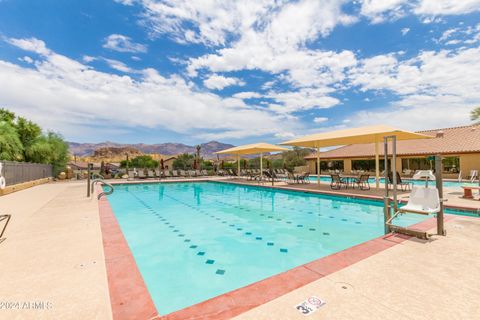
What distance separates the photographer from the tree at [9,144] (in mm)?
15312

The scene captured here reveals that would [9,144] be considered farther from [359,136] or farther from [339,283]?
[359,136]

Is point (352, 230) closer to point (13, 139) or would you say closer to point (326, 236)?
point (326, 236)

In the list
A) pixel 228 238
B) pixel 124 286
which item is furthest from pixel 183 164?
pixel 124 286

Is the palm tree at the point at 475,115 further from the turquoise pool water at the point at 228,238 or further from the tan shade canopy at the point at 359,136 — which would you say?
the turquoise pool water at the point at 228,238

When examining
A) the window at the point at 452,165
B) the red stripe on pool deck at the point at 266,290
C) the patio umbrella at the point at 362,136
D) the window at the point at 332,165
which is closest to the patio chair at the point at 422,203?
the red stripe on pool deck at the point at 266,290

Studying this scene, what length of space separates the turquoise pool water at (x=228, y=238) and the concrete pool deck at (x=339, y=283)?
93cm

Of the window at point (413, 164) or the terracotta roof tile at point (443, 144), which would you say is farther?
the window at point (413, 164)

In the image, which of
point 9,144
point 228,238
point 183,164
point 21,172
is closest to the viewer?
point 228,238

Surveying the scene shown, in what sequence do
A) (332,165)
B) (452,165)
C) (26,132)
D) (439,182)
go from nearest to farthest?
(439,182), (452,165), (26,132), (332,165)

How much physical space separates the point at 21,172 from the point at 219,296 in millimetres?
16533

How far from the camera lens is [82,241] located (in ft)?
12.0

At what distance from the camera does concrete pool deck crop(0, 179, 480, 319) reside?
6.06 feet

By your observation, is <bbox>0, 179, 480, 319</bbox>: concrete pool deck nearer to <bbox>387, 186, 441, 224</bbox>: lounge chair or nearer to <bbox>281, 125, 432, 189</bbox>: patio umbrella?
<bbox>387, 186, 441, 224</bbox>: lounge chair

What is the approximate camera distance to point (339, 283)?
90.4 inches
